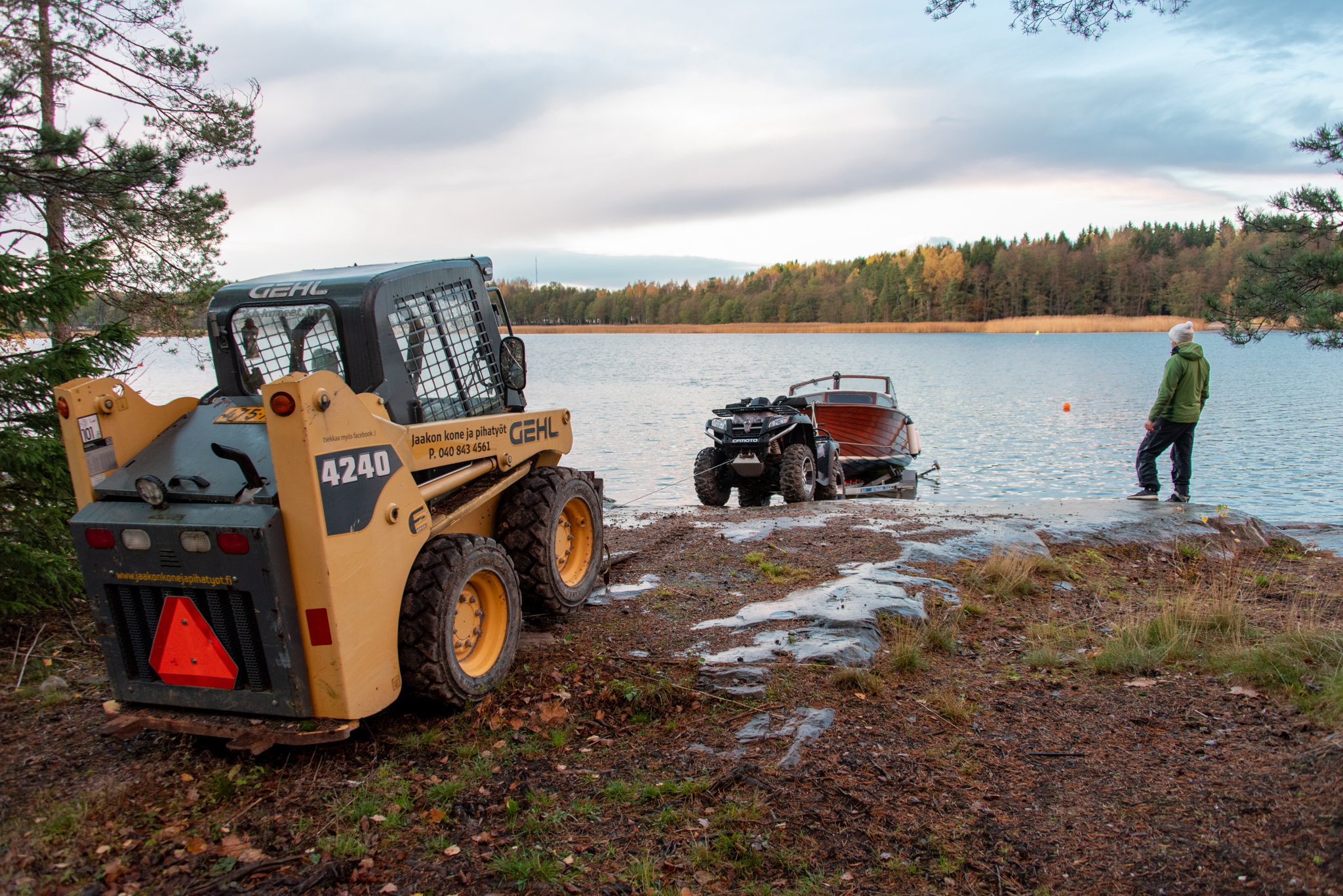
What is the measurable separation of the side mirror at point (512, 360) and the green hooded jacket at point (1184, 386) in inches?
295

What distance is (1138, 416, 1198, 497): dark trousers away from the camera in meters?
9.95

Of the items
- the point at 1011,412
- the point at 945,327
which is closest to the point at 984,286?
the point at 945,327

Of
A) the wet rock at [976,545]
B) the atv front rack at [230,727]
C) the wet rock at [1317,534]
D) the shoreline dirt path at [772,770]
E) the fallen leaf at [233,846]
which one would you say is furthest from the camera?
the wet rock at [1317,534]

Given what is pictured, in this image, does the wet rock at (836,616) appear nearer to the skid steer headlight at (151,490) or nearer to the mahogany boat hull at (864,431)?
the skid steer headlight at (151,490)

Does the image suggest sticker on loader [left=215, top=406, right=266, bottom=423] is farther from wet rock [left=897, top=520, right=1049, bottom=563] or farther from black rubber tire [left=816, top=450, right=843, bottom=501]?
black rubber tire [left=816, top=450, right=843, bottom=501]

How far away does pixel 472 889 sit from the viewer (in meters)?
3.06

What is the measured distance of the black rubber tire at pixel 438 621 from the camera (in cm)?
415

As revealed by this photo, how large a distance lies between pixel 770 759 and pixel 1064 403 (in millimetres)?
31490

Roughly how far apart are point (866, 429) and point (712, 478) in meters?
4.08

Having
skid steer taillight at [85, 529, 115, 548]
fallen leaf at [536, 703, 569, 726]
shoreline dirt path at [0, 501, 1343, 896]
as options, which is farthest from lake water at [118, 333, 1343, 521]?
fallen leaf at [536, 703, 569, 726]

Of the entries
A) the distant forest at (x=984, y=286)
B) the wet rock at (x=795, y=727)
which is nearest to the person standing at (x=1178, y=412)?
the wet rock at (x=795, y=727)

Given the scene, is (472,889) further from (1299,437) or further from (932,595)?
(1299,437)

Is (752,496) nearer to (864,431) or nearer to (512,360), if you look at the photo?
(864,431)

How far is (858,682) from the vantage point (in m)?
4.59
